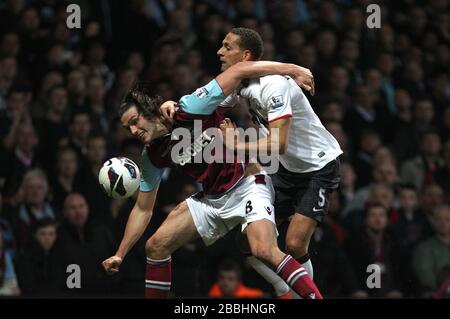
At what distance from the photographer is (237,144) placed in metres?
5.78

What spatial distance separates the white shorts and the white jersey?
241 mm

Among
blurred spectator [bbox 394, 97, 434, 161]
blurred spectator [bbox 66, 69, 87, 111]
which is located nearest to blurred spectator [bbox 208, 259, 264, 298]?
blurred spectator [bbox 66, 69, 87, 111]

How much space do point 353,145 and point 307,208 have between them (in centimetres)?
394

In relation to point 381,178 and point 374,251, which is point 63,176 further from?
point 381,178

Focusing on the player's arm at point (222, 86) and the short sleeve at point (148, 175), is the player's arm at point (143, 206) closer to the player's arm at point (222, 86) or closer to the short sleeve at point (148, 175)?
the short sleeve at point (148, 175)

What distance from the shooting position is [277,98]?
19.2 ft

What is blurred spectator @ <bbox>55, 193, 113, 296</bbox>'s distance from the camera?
801 centimetres

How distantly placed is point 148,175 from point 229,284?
210cm

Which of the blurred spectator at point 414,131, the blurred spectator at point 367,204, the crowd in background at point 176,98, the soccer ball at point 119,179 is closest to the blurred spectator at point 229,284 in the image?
the crowd in background at point 176,98

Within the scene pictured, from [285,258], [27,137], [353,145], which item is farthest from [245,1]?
[285,258]

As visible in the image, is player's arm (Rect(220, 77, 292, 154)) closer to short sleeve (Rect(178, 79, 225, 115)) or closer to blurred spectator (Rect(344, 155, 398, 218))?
short sleeve (Rect(178, 79, 225, 115))

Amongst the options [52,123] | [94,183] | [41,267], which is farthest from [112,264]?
[52,123]

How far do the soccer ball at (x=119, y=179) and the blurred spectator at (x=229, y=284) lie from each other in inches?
85.3
